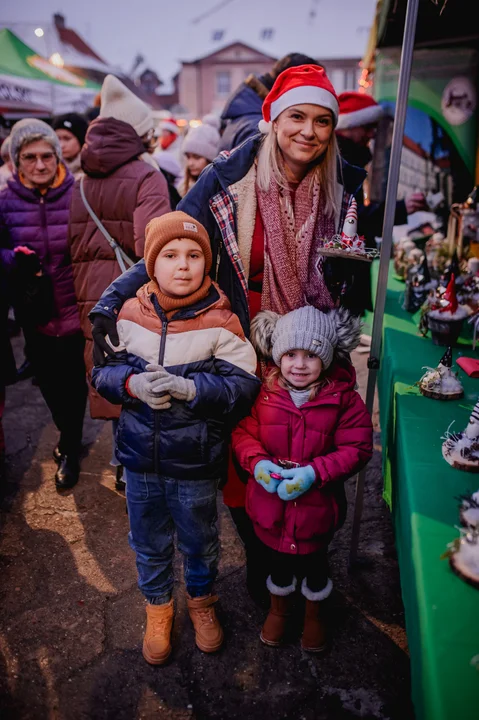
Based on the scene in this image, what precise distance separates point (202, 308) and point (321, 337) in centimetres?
44

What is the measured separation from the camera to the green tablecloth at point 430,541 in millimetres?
1091

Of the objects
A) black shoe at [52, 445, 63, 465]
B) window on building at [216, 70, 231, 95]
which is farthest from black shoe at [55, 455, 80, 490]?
window on building at [216, 70, 231, 95]

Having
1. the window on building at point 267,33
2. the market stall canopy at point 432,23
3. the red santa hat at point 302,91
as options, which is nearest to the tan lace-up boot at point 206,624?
the red santa hat at point 302,91

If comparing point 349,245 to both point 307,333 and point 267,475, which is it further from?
point 267,475

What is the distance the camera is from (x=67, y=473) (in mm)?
3293

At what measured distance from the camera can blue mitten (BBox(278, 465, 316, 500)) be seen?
5.71 ft

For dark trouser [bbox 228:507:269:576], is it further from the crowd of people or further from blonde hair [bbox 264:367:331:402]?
blonde hair [bbox 264:367:331:402]

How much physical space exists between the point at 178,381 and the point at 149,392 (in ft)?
0.34

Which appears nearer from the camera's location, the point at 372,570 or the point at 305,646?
the point at 305,646

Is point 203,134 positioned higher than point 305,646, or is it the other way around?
point 203,134

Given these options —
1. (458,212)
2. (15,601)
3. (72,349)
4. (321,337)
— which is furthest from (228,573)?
(458,212)

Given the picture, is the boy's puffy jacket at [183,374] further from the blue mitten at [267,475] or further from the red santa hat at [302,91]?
the red santa hat at [302,91]

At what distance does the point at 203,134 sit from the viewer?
4.34 metres

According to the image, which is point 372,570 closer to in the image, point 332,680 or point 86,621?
point 332,680
